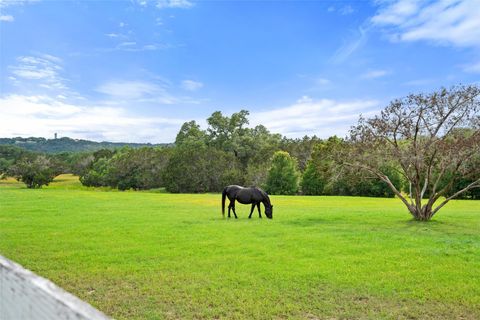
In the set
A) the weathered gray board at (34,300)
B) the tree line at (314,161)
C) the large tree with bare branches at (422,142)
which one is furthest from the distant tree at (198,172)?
the weathered gray board at (34,300)

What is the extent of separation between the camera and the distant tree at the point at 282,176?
5844cm

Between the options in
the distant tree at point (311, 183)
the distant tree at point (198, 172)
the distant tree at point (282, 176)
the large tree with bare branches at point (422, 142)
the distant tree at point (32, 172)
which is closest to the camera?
the large tree with bare branches at point (422, 142)

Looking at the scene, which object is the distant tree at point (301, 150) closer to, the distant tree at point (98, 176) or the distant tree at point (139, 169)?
the distant tree at point (139, 169)

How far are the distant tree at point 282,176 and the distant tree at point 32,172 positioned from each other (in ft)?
116

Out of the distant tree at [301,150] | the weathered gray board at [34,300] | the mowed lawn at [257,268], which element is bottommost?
the mowed lawn at [257,268]

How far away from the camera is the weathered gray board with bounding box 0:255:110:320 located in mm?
1440

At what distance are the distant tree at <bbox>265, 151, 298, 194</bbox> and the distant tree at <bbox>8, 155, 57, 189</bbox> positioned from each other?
35.2 m

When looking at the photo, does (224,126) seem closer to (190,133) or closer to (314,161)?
(190,133)

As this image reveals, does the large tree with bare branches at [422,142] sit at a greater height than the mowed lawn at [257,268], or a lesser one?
greater

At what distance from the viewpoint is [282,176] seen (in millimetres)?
58688

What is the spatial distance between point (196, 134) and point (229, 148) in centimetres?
983

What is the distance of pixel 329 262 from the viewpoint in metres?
10.4

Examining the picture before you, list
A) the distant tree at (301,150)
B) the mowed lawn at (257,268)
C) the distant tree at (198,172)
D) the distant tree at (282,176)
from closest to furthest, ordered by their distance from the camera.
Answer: the mowed lawn at (257,268)
the distant tree at (282,176)
the distant tree at (198,172)
the distant tree at (301,150)

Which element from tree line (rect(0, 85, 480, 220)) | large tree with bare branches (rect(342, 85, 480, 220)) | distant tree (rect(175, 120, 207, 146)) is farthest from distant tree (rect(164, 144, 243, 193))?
large tree with bare branches (rect(342, 85, 480, 220))
